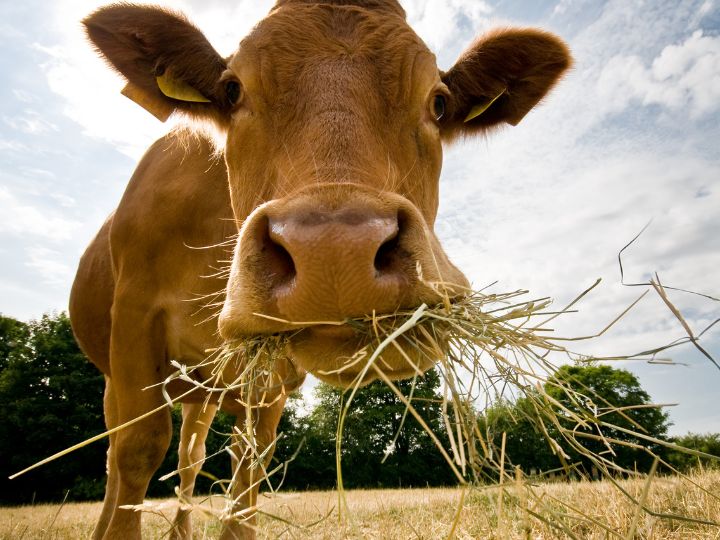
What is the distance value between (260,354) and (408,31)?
1.94 meters

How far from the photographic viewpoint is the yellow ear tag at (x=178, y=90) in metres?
3.25

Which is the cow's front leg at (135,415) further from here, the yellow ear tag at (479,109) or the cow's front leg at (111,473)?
the yellow ear tag at (479,109)

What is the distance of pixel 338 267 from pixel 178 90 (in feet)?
7.98

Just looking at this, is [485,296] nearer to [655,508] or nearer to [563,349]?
[563,349]

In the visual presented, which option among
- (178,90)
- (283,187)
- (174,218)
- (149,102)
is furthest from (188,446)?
(283,187)

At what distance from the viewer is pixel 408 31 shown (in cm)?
274

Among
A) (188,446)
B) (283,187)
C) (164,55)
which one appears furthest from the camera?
(188,446)

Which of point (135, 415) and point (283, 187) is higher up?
point (283, 187)

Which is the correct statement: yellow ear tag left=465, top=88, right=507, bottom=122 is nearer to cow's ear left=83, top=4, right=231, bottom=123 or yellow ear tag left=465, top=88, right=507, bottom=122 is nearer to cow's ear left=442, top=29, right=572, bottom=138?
cow's ear left=442, top=29, right=572, bottom=138

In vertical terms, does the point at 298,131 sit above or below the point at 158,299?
above

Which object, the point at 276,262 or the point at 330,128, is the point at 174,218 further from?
the point at 276,262

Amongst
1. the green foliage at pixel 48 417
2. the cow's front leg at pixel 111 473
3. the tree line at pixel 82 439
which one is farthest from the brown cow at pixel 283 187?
the green foliage at pixel 48 417

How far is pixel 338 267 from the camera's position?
149cm

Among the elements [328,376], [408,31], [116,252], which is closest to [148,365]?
[116,252]
